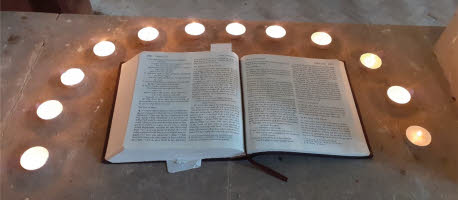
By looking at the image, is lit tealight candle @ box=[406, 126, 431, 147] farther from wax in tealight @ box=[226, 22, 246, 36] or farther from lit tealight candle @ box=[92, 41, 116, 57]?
lit tealight candle @ box=[92, 41, 116, 57]

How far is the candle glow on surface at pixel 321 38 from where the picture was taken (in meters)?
1.02

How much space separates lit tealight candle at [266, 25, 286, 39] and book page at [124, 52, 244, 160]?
0.71ft

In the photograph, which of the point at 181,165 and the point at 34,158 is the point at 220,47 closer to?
the point at 181,165

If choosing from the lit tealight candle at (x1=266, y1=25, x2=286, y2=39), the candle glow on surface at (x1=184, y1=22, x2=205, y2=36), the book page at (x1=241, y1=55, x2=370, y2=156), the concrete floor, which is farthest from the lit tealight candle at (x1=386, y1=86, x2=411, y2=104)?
the concrete floor

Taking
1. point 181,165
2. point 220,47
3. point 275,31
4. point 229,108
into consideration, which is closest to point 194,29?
point 220,47

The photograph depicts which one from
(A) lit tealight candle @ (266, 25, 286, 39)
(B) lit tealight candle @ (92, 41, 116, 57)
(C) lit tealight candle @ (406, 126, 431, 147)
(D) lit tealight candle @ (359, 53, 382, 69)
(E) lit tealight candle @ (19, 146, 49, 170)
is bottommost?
(E) lit tealight candle @ (19, 146, 49, 170)

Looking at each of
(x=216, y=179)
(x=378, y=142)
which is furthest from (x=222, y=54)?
(x=378, y=142)

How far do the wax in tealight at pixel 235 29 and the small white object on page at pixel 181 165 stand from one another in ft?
1.54

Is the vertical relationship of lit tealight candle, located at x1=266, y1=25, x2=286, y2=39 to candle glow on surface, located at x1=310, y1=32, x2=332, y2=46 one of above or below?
above

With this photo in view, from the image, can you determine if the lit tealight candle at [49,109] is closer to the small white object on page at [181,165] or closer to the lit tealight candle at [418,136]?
the small white object on page at [181,165]

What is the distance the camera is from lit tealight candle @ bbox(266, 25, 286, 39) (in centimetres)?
104

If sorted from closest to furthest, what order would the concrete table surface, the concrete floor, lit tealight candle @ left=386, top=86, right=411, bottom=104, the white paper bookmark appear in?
the concrete table surface < lit tealight candle @ left=386, top=86, right=411, bottom=104 < the white paper bookmark < the concrete floor

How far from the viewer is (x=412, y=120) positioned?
2.72 feet

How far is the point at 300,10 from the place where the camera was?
6.36ft
